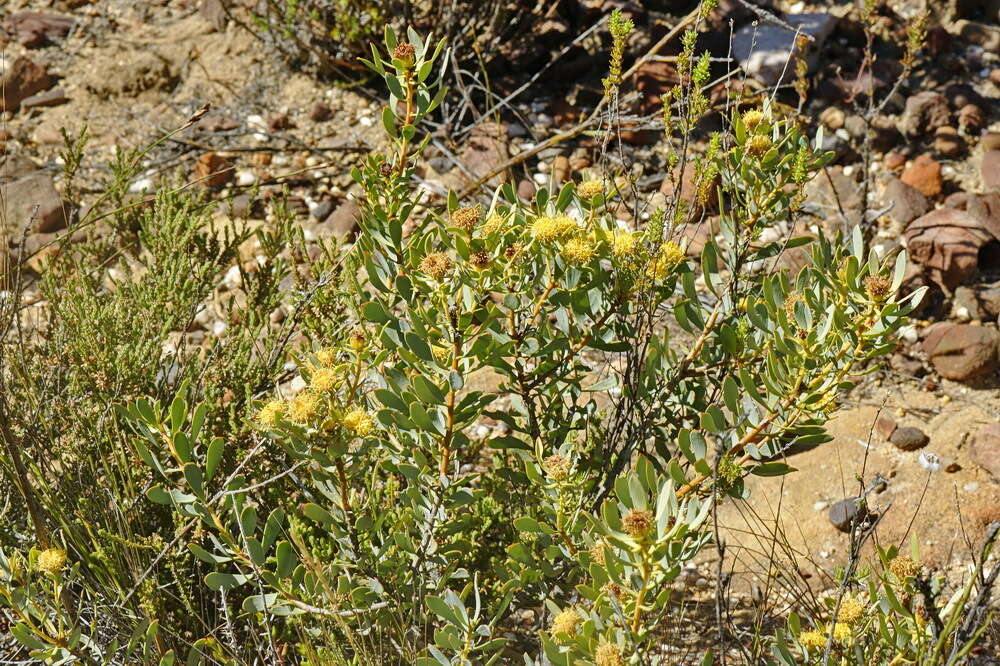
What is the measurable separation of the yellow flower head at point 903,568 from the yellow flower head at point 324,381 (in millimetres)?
960

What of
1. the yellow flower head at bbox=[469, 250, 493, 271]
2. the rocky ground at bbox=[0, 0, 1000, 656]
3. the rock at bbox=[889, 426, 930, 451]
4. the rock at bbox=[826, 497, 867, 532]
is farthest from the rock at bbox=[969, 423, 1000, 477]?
the yellow flower head at bbox=[469, 250, 493, 271]

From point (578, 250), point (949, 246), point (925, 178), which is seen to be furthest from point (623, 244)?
point (925, 178)

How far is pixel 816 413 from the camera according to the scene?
1564mm

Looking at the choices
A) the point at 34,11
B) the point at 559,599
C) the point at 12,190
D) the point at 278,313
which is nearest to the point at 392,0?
the point at 278,313

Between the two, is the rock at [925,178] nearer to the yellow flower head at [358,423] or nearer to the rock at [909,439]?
the rock at [909,439]

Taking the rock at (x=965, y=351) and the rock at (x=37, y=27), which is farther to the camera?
the rock at (x=37, y=27)

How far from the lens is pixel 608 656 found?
1.30m

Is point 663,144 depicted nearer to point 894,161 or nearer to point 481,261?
point 894,161

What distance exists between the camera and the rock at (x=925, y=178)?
11.3 ft

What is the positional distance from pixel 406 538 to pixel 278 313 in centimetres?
187

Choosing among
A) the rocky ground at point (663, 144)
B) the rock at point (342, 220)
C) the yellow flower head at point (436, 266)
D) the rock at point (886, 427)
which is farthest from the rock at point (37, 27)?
the rock at point (886, 427)

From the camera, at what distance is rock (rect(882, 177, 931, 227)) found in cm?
336

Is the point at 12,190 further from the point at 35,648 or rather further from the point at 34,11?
the point at 35,648

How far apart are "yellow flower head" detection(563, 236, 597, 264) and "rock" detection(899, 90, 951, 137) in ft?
8.58
